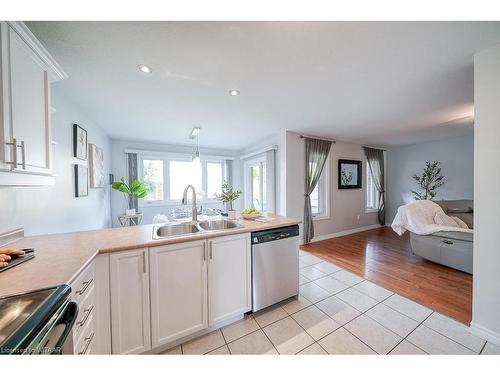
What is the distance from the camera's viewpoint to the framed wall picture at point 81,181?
7.29 feet

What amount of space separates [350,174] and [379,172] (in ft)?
4.02

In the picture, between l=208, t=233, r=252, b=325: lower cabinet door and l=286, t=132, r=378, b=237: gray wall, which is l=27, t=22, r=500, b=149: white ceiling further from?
l=208, t=233, r=252, b=325: lower cabinet door

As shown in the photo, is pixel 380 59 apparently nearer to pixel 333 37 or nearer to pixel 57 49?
pixel 333 37

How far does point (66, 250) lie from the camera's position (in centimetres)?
115

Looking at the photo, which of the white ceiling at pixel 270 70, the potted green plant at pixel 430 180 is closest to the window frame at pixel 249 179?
the white ceiling at pixel 270 70

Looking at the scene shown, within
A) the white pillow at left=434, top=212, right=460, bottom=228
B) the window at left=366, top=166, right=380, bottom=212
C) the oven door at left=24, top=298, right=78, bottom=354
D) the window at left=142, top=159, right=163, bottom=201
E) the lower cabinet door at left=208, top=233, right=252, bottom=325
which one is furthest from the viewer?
the window at left=366, top=166, right=380, bottom=212

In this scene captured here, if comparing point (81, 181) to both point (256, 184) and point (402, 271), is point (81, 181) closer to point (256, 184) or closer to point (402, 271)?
point (256, 184)

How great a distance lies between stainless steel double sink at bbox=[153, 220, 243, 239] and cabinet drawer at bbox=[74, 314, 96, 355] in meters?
A: 0.61

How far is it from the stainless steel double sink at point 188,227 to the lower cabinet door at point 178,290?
0.72 ft

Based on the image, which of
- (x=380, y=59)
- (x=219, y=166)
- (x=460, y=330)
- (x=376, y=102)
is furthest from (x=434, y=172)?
(x=219, y=166)

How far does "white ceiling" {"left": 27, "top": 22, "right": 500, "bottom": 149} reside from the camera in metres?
1.19

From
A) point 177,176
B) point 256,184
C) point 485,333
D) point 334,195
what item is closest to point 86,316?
point 485,333

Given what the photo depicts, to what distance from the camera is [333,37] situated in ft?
4.07

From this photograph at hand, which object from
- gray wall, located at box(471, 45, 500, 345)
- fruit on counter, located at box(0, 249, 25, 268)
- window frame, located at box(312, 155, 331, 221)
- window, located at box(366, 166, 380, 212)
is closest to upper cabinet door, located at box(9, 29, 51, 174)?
fruit on counter, located at box(0, 249, 25, 268)
